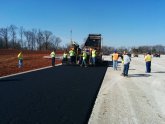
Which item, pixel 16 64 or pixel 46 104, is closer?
pixel 46 104

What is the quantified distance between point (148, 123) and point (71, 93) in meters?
4.59

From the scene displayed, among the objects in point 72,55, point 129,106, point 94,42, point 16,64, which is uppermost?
point 94,42

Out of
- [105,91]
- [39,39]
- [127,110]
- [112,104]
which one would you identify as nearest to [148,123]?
[127,110]

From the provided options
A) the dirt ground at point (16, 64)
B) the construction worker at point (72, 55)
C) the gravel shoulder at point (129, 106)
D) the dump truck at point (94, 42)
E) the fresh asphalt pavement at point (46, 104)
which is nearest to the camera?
the fresh asphalt pavement at point (46, 104)

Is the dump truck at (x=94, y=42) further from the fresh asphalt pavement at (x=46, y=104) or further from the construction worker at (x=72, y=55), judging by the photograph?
the fresh asphalt pavement at (x=46, y=104)

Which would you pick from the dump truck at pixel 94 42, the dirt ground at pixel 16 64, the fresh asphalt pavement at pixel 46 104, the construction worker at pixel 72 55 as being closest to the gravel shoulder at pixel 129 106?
the fresh asphalt pavement at pixel 46 104

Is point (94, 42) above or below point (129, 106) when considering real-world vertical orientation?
above

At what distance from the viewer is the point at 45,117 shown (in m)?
7.55

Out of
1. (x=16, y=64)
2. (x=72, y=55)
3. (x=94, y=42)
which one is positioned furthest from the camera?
(x=16, y=64)

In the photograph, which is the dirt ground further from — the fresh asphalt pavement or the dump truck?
the fresh asphalt pavement

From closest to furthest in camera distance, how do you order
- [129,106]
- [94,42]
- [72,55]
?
1. [129,106]
2. [72,55]
3. [94,42]

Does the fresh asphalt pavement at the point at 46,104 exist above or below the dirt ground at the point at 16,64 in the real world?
above

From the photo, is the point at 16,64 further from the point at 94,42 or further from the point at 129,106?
the point at 129,106

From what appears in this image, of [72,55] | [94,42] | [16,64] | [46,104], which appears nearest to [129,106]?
[46,104]
